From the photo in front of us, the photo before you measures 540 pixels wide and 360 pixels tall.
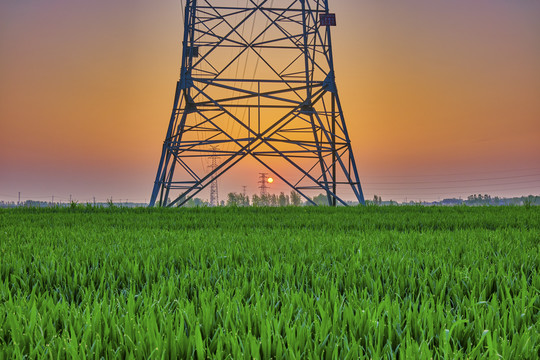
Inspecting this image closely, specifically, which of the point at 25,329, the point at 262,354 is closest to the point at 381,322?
the point at 262,354

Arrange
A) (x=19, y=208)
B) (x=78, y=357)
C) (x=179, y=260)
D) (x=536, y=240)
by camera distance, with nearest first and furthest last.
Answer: (x=78, y=357) < (x=179, y=260) < (x=536, y=240) < (x=19, y=208)

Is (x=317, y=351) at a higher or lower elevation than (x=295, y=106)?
lower

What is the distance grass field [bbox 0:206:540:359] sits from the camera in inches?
43.9

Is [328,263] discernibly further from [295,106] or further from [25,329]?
[295,106]

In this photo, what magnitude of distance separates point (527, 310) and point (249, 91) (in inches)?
457

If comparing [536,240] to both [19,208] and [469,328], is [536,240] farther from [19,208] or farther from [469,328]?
[19,208]

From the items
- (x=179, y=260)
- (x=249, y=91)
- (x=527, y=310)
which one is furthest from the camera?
(x=249, y=91)

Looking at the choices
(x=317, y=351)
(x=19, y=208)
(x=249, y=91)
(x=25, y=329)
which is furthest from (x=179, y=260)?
(x=249, y=91)

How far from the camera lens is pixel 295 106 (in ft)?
41.2

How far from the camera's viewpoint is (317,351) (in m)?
1.07

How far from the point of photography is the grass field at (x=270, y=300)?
1116 millimetres

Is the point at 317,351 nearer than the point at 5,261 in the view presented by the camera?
Yes

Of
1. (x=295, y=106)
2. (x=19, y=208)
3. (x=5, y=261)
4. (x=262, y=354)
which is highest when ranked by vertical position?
(x=295, y=106)

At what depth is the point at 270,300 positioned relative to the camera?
5.38ft
